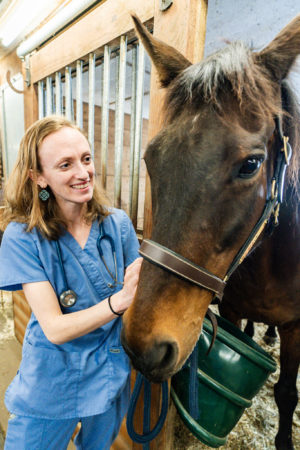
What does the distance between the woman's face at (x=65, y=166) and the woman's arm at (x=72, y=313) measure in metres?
0.34

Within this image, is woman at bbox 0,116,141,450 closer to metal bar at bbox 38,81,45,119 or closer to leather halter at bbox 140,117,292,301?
leather halter at bbox 140,117,292,301

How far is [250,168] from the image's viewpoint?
2.07ft

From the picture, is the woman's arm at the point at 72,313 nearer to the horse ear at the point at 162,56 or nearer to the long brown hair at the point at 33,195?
the long brown hair at the point at 33,195

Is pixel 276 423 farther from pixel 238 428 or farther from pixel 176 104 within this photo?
pixel 176 104

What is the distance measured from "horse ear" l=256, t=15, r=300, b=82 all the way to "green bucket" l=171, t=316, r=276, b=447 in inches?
33.9

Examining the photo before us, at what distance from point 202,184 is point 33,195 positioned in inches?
27.1

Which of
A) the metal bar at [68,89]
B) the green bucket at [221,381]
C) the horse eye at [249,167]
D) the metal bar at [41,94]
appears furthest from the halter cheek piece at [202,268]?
the metal bar at [41,94]

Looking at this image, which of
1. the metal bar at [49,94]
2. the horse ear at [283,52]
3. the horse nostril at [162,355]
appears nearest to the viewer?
the horse nostril at [162,355]

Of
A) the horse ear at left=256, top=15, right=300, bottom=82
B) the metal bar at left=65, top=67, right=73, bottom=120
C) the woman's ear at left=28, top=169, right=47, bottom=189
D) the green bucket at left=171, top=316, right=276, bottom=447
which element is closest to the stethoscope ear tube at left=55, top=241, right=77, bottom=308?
the woman's ear at left=28, top=169, right=47, bottom=189

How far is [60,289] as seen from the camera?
88cm

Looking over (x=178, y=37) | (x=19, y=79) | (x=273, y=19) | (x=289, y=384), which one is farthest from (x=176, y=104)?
(x=273, y=19)

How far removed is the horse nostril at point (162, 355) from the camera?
561 mm

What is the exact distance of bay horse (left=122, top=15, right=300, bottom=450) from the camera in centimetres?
59

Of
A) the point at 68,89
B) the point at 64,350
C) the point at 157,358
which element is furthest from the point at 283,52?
the point at 68,89
